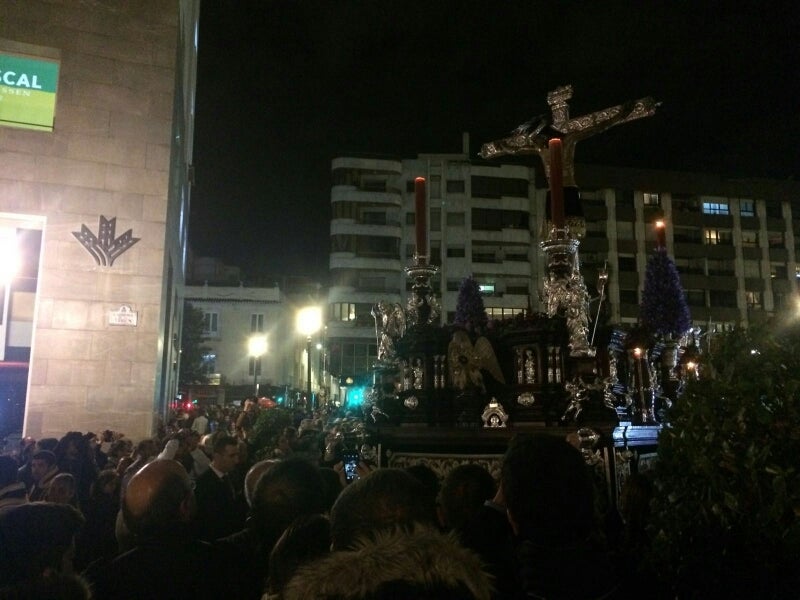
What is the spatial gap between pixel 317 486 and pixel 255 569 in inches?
21.5

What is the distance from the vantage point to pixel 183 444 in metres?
9.51

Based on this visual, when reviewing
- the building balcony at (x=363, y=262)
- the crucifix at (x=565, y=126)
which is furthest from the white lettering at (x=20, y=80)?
the building balcony at (x=363, y=262)

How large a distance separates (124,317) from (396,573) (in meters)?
14.7

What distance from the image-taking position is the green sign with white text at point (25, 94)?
1477 cm

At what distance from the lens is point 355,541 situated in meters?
2.34

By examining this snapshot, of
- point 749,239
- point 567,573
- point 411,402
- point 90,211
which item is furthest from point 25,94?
point 749,239

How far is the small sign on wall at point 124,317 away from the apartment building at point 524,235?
37539mm

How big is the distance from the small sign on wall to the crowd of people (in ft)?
38.3

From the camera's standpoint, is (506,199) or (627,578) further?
(506,199)

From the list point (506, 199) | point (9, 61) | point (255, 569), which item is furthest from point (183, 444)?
point (506, 199)

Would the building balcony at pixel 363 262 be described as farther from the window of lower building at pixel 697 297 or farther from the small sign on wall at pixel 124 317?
the small sign on wall at pixel 124 317

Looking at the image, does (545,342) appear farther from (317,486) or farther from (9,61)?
(9,61)

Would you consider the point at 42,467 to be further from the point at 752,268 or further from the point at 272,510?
the point at 752,268

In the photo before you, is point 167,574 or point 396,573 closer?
point 396,573
